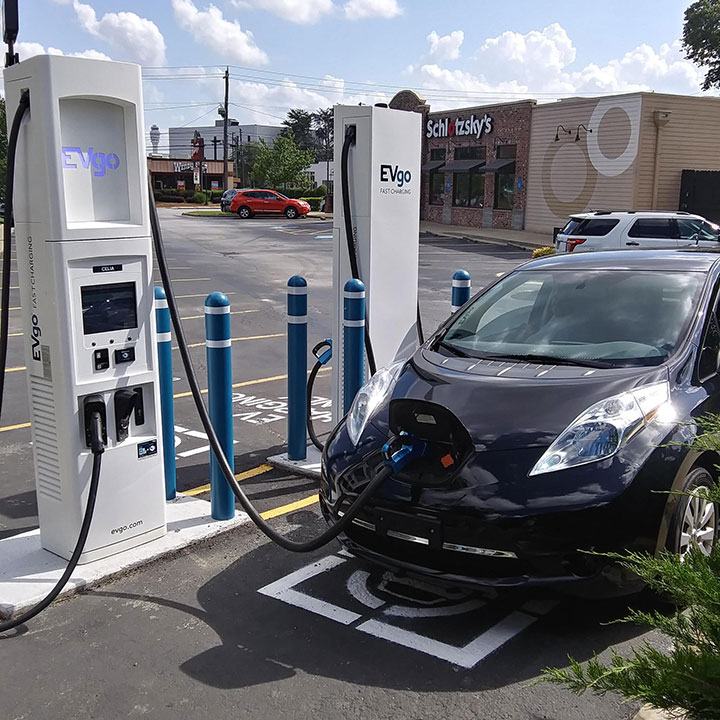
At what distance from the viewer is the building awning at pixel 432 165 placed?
3807cm

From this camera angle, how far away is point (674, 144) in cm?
2798

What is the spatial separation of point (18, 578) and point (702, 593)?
353 centimetres

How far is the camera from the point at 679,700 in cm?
199

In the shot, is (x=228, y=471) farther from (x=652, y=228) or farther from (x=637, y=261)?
(x=652, y=228)

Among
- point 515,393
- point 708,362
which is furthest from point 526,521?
point 708,362

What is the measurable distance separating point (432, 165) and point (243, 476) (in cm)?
3430

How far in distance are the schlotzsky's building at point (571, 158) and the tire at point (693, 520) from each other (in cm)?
2582

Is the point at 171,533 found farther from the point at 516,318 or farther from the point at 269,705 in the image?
the point at 516,318

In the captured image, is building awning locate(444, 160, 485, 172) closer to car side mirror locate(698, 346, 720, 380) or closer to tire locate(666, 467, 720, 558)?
car side mirror locate(698, 346, 720, 380)

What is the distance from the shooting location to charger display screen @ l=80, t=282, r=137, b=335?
4215 millimetres

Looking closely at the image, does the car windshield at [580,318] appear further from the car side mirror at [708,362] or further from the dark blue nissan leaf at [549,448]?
the car side mirror at [708,362]

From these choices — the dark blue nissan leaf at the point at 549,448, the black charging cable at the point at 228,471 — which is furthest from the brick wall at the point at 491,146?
the black charging cable at the point at 228,471

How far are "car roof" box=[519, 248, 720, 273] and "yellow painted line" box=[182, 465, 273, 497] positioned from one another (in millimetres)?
2477

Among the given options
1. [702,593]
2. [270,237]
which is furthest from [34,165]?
[270,237]
